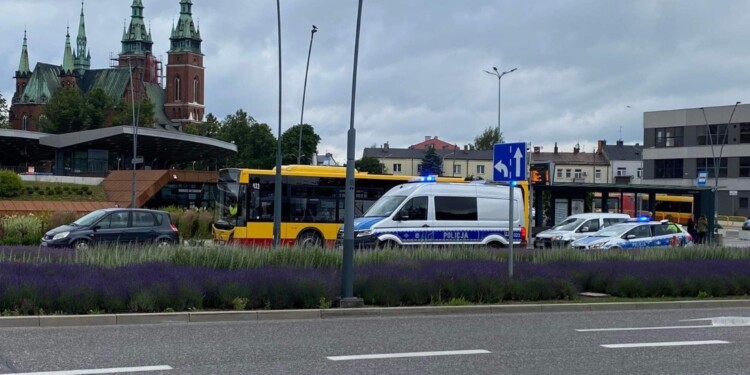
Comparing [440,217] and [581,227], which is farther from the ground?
[440,217]

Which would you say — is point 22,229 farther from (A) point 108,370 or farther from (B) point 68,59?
(B) point 68,59

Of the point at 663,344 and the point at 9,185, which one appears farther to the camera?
the point at 9,185

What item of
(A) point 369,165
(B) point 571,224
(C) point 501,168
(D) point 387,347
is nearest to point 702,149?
(A) point 369,165

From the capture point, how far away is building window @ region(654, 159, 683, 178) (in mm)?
88625

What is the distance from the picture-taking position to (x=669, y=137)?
89.2 m

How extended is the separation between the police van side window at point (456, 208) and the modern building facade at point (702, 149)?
5917 centimetres

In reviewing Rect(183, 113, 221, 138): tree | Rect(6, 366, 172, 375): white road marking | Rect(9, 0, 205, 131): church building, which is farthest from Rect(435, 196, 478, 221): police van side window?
Rect(9, 0, 205, 131): church building

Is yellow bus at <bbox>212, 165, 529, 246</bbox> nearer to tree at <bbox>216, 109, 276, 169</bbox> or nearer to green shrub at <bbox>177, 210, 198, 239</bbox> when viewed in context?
green shrub at <bbox>177, 210, 198, 239</bbox>

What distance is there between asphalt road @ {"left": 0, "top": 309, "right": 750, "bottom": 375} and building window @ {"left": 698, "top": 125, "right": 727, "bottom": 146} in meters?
75.1

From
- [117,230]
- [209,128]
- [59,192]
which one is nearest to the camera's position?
[117,230]

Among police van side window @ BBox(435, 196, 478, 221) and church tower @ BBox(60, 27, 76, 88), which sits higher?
church tower @ BBox(60, 27, 76, 88)

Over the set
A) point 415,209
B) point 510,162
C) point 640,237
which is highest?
→ point 510,162

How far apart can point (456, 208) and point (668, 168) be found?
227 feet

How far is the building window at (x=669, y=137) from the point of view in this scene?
88.4 m
